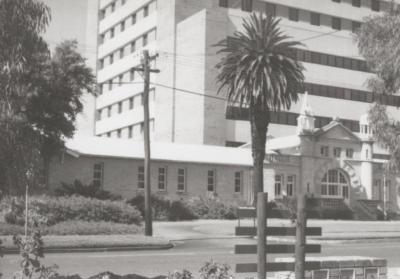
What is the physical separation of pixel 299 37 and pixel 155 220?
3434 cm

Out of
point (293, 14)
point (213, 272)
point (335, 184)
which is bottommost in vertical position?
point (213, 272)

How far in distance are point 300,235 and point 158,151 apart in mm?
34525

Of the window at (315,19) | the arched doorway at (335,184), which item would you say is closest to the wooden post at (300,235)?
the arched doorway at (335,184)

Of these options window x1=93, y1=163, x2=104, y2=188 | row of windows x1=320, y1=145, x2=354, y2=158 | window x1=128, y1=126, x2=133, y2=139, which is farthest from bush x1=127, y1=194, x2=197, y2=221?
window x1=128, y1=126, x2=133, y2=139

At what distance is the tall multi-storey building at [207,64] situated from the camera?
57.9m

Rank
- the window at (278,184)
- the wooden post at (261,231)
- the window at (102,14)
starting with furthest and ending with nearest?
the window at (102,14)
the window at (278,184)
the wooden post at (261,231)

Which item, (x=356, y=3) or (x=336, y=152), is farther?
(x=356, y=3)

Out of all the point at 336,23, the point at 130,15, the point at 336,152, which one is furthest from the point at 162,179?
the point at 336,23

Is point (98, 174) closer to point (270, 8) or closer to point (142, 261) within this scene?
point (142, 261)

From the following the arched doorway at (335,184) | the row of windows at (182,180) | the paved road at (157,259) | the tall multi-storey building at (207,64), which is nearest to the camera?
the paved road at (157,259)

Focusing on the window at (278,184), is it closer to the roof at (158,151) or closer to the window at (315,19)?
the roof at (158,151)

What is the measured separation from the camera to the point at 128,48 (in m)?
73.1

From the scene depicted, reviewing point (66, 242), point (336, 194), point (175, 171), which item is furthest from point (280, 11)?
point (66, 242)

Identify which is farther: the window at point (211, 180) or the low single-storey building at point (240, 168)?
the window at point (211, 180)
